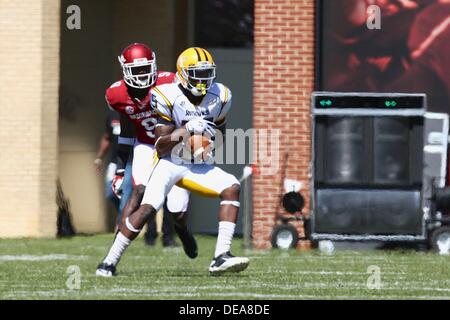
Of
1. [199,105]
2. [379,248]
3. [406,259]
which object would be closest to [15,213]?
[379,248]

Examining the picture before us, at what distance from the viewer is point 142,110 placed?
15.4 meters

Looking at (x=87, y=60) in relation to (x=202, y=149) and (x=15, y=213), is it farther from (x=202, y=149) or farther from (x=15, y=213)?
(x=202, y=149)

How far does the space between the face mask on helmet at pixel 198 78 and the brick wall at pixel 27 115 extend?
8827 millimetres

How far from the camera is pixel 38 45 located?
22156 mm

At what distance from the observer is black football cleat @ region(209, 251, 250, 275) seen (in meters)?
13.2

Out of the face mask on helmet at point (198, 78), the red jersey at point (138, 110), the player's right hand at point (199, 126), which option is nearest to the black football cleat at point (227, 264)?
the player's right hand at point (199, 126)

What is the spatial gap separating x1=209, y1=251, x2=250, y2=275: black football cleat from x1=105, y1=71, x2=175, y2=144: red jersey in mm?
2363

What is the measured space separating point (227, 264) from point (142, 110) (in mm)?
2597

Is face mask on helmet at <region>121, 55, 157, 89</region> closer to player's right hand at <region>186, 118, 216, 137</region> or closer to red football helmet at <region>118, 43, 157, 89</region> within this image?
red football helmet at <region>118, 43, 157, 89</region>

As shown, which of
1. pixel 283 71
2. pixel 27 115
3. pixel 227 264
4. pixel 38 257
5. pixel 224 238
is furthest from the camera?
pixel 27 115

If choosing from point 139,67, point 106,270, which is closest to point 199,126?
point 106,270

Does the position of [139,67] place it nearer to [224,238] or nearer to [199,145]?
[199,145]

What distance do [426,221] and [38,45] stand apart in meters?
6.08

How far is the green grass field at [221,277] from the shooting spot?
11852mm
